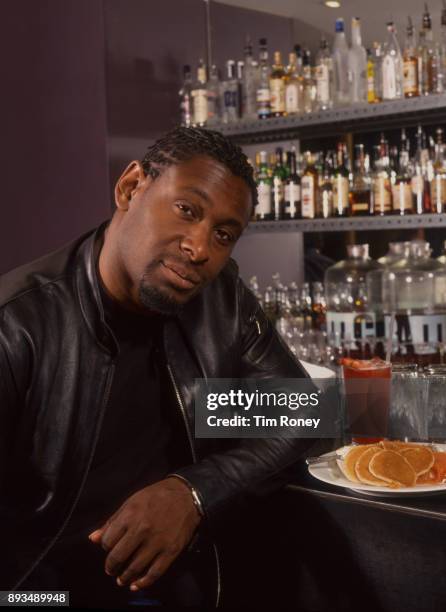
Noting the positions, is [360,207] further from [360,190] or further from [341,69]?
[341,69]

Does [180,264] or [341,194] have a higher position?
[341,194]

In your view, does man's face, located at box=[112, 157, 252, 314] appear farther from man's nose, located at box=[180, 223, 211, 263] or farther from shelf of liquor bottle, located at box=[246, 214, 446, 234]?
shelf of liquor bottle, located at box=[246, 214, 446, 234]

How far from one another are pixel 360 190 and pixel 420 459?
2212mm

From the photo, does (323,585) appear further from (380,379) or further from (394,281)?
(394,281)

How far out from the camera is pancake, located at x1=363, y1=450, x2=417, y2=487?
127 centimetres

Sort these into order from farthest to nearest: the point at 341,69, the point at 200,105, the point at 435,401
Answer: the point at 200,105
the point at 341,69
the point at 435,401

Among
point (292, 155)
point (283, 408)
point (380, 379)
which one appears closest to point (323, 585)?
point (283, 408)

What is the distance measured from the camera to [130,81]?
366cm

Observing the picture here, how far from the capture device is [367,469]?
130 cm

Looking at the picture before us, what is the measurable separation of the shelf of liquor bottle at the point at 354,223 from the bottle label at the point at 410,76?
1.53ft

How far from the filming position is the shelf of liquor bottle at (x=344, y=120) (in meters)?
2.90

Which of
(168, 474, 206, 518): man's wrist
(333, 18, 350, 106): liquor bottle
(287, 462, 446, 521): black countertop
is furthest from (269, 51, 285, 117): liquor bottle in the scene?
(168, 474, 206, 518): man's wrist

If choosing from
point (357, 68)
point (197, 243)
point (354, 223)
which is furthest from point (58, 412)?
point (357, 68)

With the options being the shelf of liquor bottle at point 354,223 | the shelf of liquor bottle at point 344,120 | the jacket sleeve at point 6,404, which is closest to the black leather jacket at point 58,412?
the jacket sleeve at point 6,404
